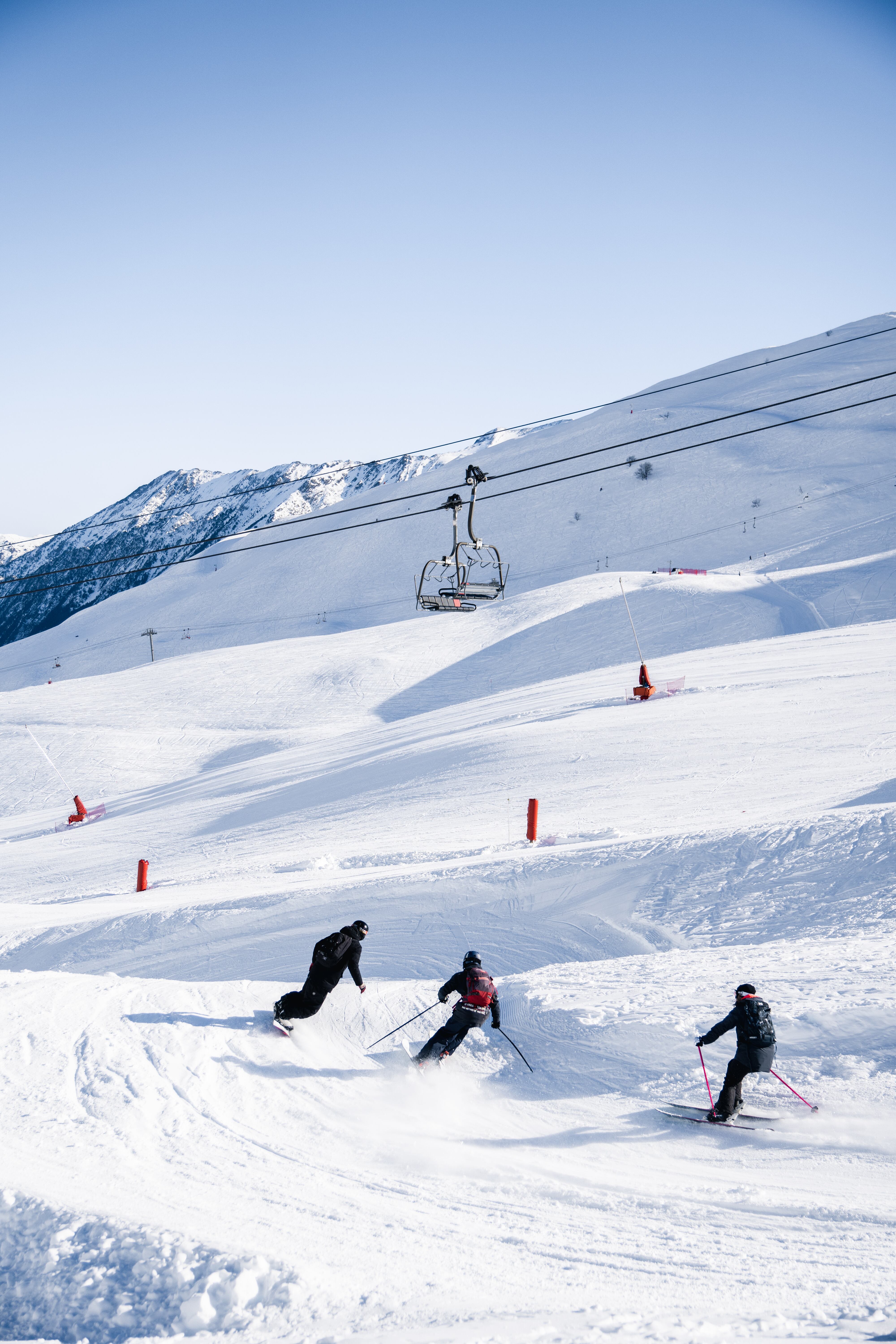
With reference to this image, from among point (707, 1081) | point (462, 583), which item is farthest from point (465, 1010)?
point (462, 583)

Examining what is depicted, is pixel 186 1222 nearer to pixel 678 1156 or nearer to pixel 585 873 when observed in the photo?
pixel 678 1156

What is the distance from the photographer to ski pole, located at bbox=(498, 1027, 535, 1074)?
26.0ft

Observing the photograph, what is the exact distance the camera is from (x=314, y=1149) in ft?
22.2

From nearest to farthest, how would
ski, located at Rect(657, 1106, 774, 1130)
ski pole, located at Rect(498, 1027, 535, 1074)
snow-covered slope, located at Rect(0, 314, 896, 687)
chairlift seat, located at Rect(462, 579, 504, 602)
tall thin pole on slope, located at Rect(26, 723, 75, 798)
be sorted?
ski, located at Rect(657, 1106, 774, 1130), ski pole, located at Rect(498, 1027, 535, 1074), chairlift seat, located at Rect(462, 579, 504, 602), tall thin pole on slope, located at Rect(26, 723, 75, 798), snow-covered slope, located at Rect(0, 314, 896, 687)

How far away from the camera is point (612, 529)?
60250 mm

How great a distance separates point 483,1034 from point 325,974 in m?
1.61

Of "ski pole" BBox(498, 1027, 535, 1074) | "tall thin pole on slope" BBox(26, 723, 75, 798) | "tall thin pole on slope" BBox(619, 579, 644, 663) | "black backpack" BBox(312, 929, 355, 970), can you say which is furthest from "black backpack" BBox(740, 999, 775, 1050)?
"tall thin pole on slope" BBox(26, 723, 75, 798)

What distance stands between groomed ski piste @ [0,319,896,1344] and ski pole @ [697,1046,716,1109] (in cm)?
14

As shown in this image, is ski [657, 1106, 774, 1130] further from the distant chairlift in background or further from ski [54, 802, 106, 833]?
ski [54, 802, 106, 833]

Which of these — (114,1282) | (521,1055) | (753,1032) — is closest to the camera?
(114,1282)

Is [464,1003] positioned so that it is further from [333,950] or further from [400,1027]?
[333,950]

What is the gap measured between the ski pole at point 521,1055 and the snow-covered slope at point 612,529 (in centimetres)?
3430

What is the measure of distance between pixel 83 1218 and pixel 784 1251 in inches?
174

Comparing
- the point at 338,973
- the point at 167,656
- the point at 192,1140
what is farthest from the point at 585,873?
the point at 167,656
